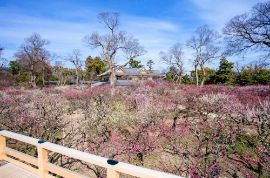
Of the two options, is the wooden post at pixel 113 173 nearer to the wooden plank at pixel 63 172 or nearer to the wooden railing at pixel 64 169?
the wooden railing at pixel 64 169

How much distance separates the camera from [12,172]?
2764 millimetres

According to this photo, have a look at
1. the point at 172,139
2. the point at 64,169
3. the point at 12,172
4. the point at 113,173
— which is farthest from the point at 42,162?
the point at 172,139

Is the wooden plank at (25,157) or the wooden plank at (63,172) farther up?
the wooden plank at (63,172)

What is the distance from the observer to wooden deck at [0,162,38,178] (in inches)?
104

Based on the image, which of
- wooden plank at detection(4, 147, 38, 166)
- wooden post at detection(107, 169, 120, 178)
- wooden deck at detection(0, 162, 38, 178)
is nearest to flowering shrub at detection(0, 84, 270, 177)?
wooden deck at detection(0, 162, 38, 178)

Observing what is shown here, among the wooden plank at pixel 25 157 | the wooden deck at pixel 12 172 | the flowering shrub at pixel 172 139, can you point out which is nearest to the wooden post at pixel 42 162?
the wooden plank at pixel 25 157

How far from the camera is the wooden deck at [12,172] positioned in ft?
8.67

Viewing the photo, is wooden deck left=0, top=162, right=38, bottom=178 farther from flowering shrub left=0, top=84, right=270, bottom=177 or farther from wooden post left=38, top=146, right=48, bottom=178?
flowering shrub left=0, top=84, right=270, bottom=177

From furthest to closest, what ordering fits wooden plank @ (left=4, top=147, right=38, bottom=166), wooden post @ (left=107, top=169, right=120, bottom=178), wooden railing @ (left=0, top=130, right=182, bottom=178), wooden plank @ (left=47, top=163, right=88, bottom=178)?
wooden plank @ (left=4, top=147, right=38, bottom=166), wooden plank @ (left=47, top=163, right=88, bottom=178), wooden post @ (left=107, top=169, right=120, bottom=178), wooden railing @ (left=0, top=130, right=182, bottom=178)

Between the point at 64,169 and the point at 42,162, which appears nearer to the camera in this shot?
the point at 64,169

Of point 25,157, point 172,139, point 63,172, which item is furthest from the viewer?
point 172,139

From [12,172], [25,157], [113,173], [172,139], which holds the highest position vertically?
[113,173]

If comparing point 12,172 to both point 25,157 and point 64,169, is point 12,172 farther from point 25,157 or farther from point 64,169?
point 64,169

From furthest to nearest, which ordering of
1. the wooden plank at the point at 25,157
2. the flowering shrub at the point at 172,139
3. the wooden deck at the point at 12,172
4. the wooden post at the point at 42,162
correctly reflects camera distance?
the flowering shrub at the point at 172,139 < the wooden deck at the point at 12,172 < the wooden plank at the point at 25,157 < the wooden post at the point at 42,162
